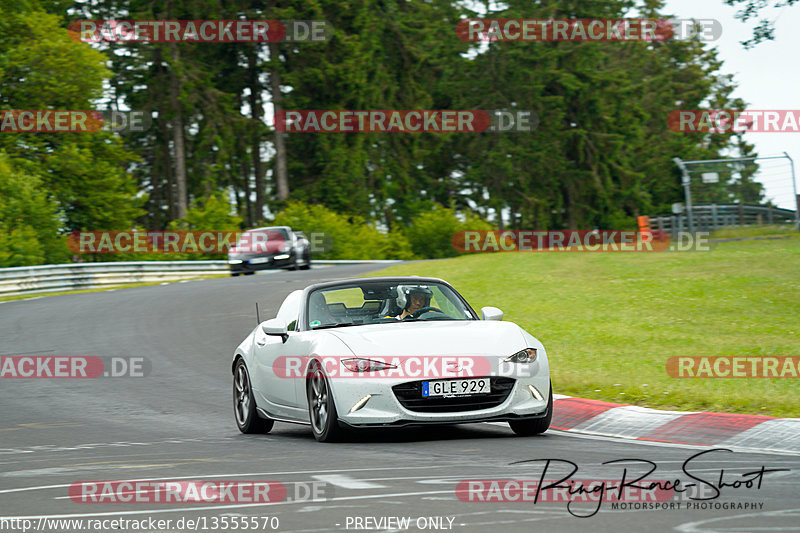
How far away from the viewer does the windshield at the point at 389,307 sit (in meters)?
10.5

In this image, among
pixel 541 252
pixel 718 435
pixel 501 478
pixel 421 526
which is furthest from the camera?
pixel 541 252

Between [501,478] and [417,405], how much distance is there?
6.70 ft

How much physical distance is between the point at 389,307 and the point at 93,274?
2926cm

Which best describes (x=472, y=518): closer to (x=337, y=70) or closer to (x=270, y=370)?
(x=270, y=370)

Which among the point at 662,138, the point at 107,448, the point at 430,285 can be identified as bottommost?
the point at 107,448

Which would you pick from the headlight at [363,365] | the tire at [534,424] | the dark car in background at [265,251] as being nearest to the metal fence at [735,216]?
the dark car in background at [265,251]

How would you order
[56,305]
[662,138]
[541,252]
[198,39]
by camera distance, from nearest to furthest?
1. [56,305]
2. [541,252]
3. [198,39]
4. [662,138]

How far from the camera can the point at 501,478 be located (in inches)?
289

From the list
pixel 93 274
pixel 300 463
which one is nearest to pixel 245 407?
pixel 300 463

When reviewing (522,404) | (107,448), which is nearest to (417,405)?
(522,404)

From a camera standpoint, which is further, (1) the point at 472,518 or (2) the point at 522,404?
(2) the point at 522,404
